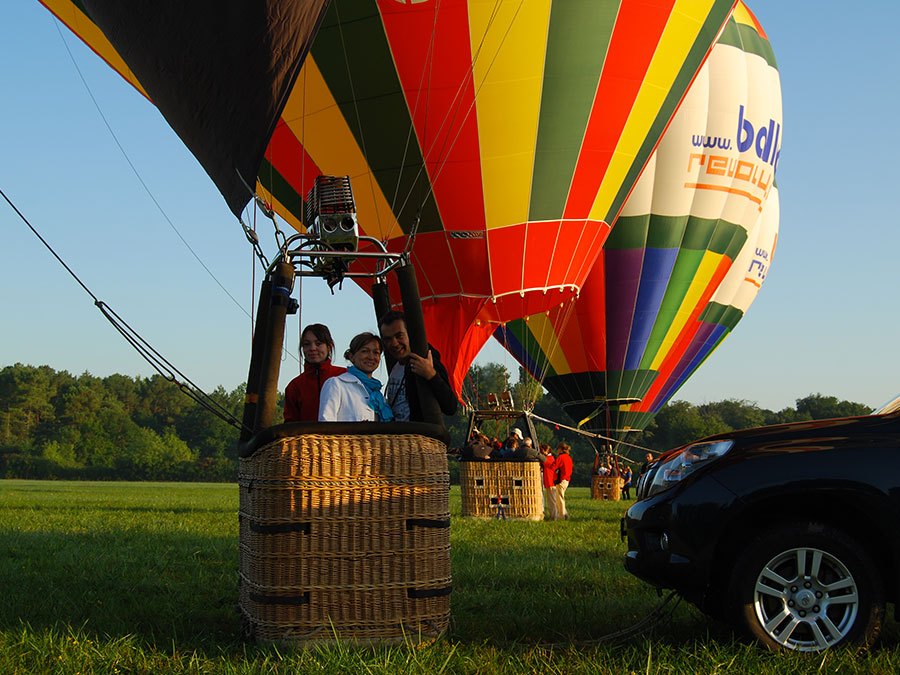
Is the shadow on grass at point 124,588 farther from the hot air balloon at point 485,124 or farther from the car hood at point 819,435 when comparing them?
the hot air balloon at point 485,124

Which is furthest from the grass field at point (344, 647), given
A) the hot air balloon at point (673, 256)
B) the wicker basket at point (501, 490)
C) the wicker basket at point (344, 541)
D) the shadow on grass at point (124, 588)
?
the hot air balloon at point (673, 256)

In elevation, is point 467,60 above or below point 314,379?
above

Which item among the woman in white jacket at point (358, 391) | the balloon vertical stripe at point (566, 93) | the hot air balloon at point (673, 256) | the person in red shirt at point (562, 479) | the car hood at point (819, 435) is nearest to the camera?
the car hood at point (819, 435)

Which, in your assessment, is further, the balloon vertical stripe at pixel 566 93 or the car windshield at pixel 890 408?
the balloon vertical stripe at pixel 566 93

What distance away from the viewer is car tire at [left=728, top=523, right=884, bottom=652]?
3594 millimetres

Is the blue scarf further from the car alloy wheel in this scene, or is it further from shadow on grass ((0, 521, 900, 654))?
the car alloy wheel

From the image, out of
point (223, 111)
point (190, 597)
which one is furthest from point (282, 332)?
point (190, 597)

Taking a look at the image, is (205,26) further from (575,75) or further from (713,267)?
(713,267)

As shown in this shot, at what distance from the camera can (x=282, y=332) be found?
394cm

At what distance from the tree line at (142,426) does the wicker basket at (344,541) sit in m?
55.5

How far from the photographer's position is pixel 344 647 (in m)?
3.59

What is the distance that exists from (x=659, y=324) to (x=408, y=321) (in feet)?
56.0

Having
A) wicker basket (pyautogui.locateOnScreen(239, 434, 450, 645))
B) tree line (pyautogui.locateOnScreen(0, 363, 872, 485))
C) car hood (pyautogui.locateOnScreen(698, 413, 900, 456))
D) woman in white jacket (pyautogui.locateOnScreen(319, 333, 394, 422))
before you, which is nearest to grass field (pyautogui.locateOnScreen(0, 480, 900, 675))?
wicker basket (pyautogui.locateOnScreen(239, 434, 450, 645))

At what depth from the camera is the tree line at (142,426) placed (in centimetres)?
6169
